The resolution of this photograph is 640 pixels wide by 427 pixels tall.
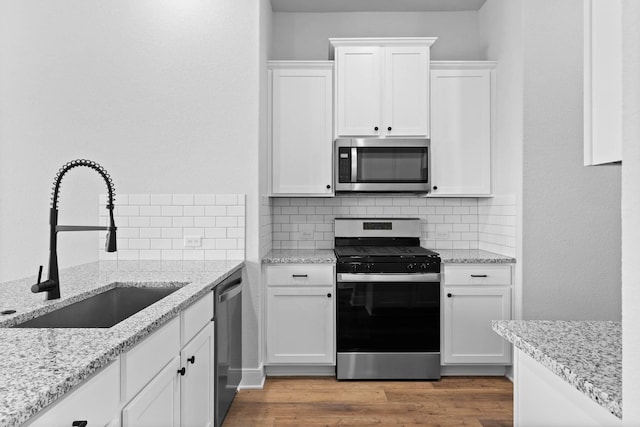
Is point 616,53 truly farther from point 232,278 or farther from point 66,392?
point 232,278

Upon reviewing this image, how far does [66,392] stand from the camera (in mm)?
1028

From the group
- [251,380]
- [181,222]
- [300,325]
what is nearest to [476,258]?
[300,325]

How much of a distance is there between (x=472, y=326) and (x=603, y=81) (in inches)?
110

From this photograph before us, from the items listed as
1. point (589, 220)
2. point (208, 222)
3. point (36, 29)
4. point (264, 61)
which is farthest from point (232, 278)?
point (589, 220)

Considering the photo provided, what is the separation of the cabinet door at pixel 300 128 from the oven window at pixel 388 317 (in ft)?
2.96

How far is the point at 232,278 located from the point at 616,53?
238cm

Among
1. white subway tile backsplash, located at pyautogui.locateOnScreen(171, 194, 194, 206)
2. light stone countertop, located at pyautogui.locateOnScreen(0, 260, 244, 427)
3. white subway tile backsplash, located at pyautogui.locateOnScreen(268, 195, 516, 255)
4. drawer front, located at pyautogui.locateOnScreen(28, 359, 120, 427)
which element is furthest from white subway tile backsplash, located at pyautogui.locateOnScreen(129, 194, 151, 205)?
drawer front, located at pyautogui.locateOnScreen(28, 359, 120, 427)

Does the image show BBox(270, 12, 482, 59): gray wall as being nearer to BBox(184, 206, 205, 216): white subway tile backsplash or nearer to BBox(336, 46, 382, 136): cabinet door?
BBox(336, 46, 382, 136): cabinet door

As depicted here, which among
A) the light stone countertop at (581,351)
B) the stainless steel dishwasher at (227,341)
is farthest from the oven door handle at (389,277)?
the light stone countertop at (581,351)

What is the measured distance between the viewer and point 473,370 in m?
3.53

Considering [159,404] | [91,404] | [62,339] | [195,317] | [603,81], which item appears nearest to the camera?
[603,81]

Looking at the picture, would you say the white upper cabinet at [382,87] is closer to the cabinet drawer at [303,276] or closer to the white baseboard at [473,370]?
the cabinet drawer at [303,276]

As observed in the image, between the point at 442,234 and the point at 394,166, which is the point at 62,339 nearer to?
the point at 394,166

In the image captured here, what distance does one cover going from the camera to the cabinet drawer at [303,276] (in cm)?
338
